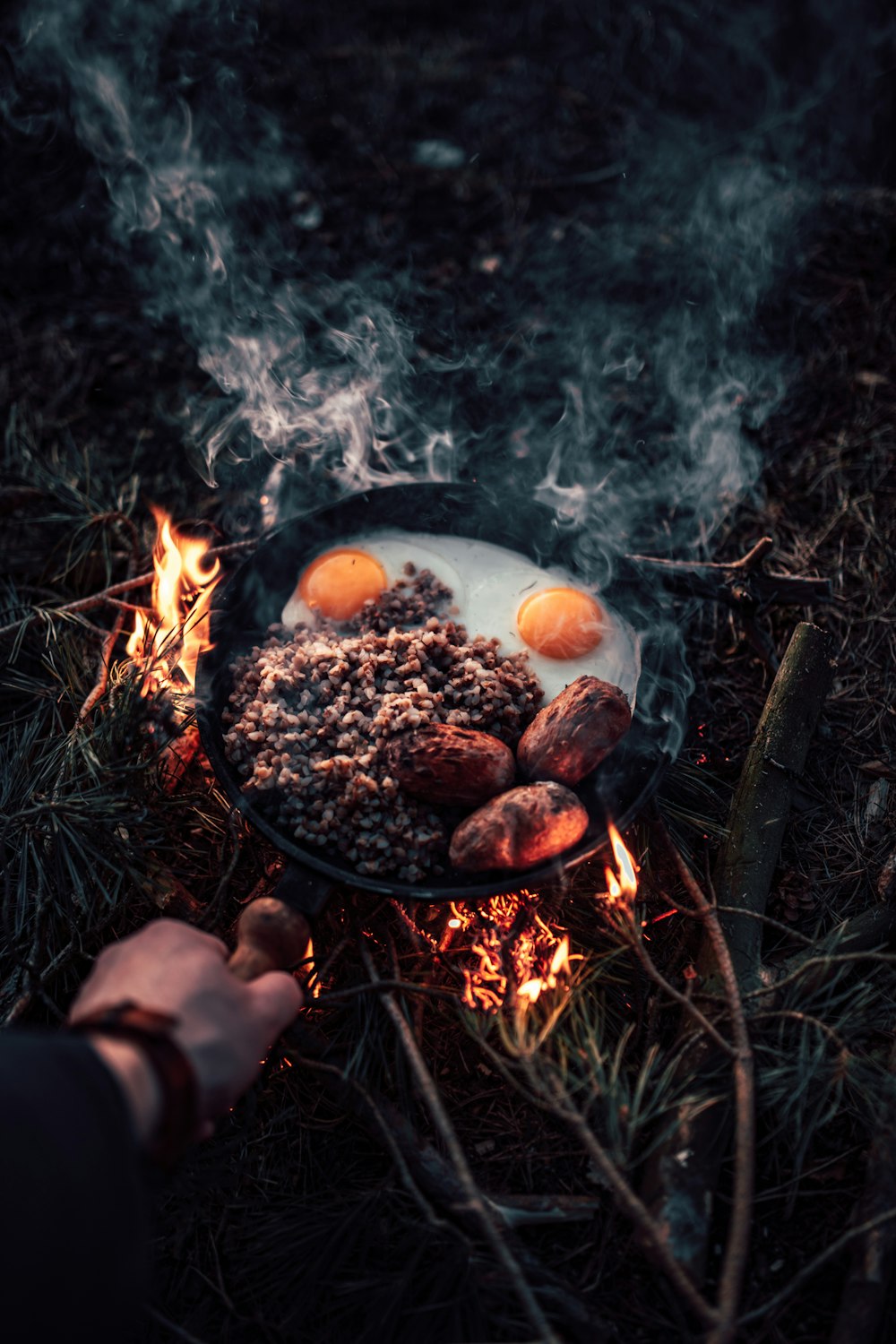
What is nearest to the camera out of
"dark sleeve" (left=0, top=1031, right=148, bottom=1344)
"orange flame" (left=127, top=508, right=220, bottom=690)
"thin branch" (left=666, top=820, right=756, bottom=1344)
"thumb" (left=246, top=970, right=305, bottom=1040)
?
"dark sleeve" (left=0, top=1031, right=148, bottom=1344)

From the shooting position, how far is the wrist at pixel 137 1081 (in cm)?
164

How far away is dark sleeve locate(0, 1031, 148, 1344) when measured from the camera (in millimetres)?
1407

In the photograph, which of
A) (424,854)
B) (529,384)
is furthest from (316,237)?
(424,854)

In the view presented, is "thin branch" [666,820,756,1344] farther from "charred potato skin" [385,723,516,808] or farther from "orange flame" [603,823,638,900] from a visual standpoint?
"charred potato skin" [385,723,516,808]

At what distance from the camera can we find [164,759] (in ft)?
9.48

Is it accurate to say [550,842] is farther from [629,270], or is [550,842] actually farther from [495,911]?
[629,270]

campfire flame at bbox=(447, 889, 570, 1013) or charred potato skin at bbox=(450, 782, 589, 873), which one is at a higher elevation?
charred potato skin at bbox=(450, 782, 589, 873)

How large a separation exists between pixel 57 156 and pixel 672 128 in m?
3.99

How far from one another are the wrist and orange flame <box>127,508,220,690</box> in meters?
1.38

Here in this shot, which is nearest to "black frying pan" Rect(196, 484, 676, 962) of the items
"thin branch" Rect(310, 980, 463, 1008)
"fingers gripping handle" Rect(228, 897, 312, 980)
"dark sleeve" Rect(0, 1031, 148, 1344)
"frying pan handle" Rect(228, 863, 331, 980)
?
"frying pan handle" Rect(228, 863, 331, 980)

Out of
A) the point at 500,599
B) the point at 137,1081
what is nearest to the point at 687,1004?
the point at 137,1081

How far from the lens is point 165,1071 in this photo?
1.67 meters

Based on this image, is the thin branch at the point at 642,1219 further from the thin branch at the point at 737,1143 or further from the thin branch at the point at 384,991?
the thin branch at the point at 384,991

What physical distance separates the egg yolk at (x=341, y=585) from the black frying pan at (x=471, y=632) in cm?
15
